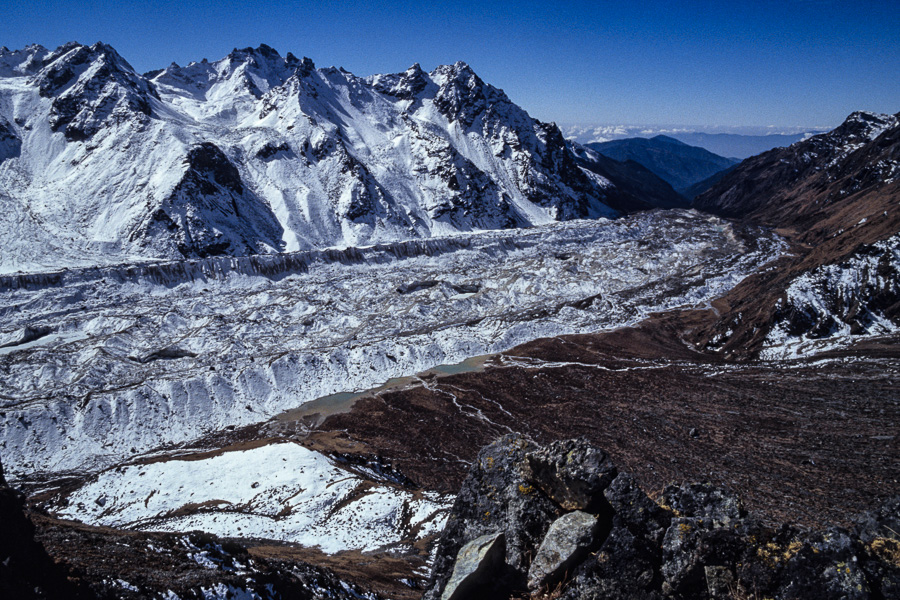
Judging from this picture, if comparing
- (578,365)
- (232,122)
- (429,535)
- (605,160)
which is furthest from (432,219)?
(605,160)

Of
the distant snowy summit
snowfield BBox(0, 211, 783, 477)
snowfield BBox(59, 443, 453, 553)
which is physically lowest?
snowfield BBox(59, 443, 453, 553)

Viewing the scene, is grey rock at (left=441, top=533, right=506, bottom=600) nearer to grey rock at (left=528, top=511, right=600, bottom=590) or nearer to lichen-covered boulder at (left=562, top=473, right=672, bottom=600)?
grey rock at (left=528, top=511, right=600, bottom=590)

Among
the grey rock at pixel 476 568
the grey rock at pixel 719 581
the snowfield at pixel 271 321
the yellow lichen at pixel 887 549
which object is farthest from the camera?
the snowfield at pixel 271 321

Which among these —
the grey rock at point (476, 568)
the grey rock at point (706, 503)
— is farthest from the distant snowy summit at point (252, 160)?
the grey rock at point (706, 503)

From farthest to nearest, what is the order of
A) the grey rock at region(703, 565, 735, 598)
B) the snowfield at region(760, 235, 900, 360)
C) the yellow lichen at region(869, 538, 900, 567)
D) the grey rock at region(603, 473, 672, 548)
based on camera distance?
the snowfield at region(760, 235, 900, 360)
the grey rock at region(603, 473, 672, 548)
the grey rock at region(703, 565, 735, 598)
the yellow lichen at region(869, 538, 900, 567)

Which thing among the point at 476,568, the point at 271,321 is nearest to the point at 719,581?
the point at 476,568

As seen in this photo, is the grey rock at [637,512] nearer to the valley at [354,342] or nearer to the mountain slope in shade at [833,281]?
the valley at [354,342]

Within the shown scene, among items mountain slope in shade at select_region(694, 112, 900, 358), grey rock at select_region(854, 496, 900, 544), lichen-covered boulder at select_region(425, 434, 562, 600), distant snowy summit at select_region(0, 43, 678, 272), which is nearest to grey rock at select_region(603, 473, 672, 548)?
lichen-covered boulder at select_region(425, 434, 562, 600)
